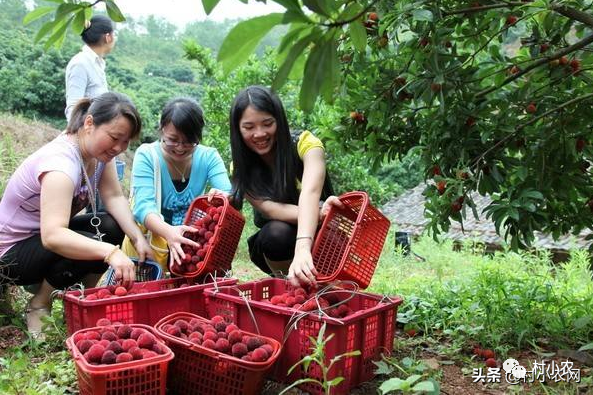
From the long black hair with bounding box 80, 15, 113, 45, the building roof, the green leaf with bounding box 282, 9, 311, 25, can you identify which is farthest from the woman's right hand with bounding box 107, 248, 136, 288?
the building roof

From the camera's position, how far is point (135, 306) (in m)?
2.05

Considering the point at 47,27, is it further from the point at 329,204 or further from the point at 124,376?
the point at 329,204

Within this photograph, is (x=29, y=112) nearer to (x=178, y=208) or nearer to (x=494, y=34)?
(x=178, y=208)

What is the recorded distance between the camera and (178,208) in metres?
2.79

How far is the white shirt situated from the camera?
3732mm

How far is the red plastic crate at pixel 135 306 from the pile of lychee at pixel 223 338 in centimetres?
22

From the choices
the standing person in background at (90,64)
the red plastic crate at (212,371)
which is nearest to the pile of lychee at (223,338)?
the red plastic crate at (212,371)

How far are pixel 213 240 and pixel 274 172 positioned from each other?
0.42 meters

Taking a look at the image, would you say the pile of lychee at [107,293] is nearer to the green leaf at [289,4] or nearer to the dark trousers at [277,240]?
the dark trousers at [277,240]

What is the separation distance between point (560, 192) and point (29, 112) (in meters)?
12.8

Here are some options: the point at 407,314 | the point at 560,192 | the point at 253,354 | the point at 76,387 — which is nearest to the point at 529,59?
the point at 560,192

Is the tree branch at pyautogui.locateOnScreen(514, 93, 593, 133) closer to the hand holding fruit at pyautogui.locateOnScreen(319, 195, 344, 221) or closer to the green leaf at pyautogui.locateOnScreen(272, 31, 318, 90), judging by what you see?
the hand holding fruit at pyautogui.locateOnScreen(319, 195, 344, 221)

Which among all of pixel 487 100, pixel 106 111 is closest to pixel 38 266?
pixel 106 111

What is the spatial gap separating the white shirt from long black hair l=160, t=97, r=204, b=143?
1412 millimetres
